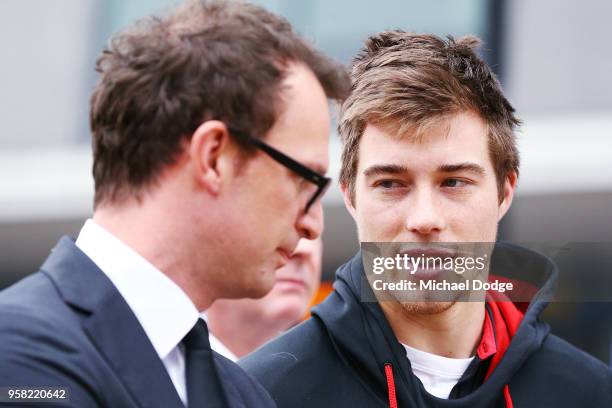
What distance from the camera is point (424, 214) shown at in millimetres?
1888

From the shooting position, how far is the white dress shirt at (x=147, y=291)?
146 cm

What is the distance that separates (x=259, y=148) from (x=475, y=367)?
727 mm

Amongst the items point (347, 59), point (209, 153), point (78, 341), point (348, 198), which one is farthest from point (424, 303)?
point (347, 59)

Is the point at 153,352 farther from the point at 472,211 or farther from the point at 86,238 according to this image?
the point at 472,211

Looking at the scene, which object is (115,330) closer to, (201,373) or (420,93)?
(201,373)

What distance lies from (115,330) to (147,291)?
0.09m

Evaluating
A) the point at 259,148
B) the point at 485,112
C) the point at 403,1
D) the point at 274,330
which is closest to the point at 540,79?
the point at 403,1

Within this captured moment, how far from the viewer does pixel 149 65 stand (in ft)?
4.99

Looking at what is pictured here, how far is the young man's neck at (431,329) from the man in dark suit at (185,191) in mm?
428

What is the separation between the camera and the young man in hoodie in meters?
1.91


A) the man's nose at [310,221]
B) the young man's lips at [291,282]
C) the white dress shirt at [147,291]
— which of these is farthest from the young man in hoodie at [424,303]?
the young man's lips at [291,282]

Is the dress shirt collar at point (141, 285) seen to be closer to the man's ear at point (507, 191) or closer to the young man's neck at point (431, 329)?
the young man's neck at point (431, 329)

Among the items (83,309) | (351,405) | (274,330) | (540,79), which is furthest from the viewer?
(540,79)

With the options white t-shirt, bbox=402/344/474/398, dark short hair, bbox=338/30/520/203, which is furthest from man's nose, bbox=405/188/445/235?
white t-shirt, bbox=402/344/474/398
